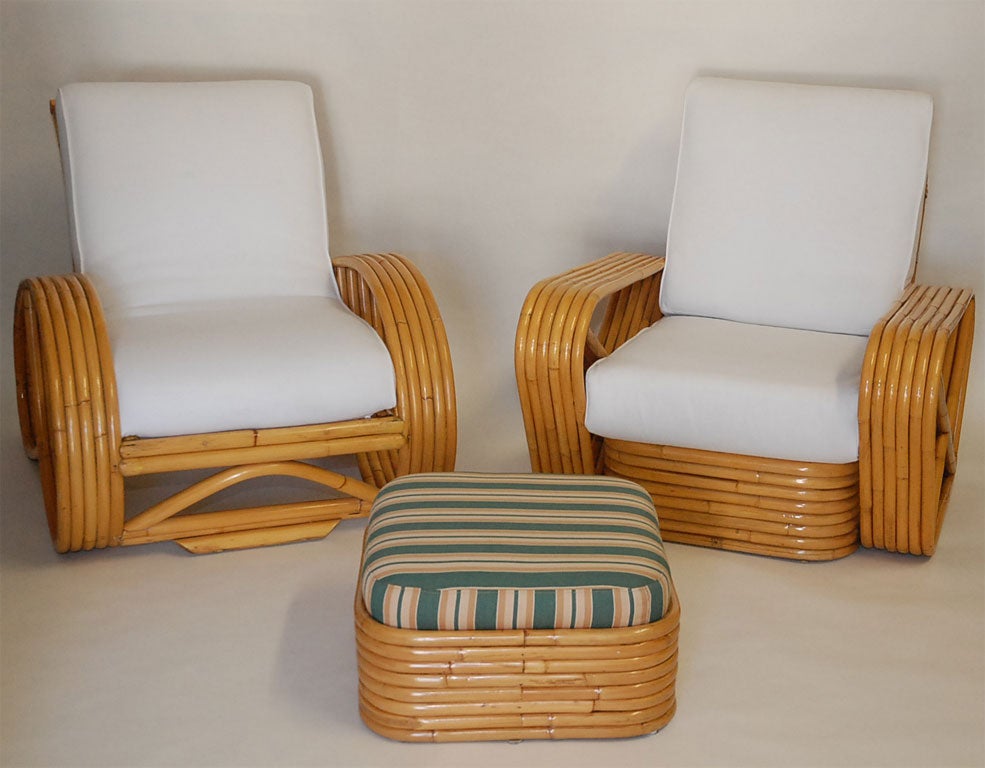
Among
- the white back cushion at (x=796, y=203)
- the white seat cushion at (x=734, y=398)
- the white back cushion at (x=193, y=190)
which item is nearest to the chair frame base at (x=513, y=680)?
the white seat cushion at (x=734, y=398)

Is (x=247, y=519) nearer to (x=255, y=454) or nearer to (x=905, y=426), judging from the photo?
(x=255, y=454)

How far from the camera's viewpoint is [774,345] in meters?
2.78

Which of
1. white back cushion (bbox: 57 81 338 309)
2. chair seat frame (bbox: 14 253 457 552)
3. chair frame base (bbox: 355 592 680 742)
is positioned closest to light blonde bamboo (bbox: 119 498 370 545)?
chair seat frame (bbox: 14 253 457 552)

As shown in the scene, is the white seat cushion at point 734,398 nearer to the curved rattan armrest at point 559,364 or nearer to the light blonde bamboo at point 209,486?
the curved rattan armrest at point 559,364

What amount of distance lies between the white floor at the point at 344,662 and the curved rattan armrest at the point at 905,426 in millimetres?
105

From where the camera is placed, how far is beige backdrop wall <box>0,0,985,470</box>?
10.7ft

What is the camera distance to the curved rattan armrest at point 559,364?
2670mm

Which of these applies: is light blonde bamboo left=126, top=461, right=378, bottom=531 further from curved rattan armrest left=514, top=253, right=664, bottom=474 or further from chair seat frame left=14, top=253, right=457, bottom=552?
curved rattan armrest left=514, top=253, right=664, bottom=474

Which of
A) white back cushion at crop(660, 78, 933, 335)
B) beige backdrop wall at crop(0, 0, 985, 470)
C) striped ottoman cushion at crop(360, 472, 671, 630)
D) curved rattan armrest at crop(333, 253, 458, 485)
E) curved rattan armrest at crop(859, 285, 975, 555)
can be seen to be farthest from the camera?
beige backdrop wall at crop(0, 0, 985, 470)

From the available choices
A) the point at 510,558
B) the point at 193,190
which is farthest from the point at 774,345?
the point at 193,190

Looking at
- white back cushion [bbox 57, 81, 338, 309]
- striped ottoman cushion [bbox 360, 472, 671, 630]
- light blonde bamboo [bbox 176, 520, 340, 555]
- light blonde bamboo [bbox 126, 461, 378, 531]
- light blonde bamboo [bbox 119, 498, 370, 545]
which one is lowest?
light blonde bamboo [bbox 176, 520, 340, 555]

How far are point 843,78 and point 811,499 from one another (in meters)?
1.31

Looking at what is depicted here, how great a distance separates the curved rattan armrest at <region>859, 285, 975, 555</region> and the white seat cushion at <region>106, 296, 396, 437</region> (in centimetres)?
105

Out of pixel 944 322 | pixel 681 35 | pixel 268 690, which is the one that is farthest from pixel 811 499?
pixel 681 35
